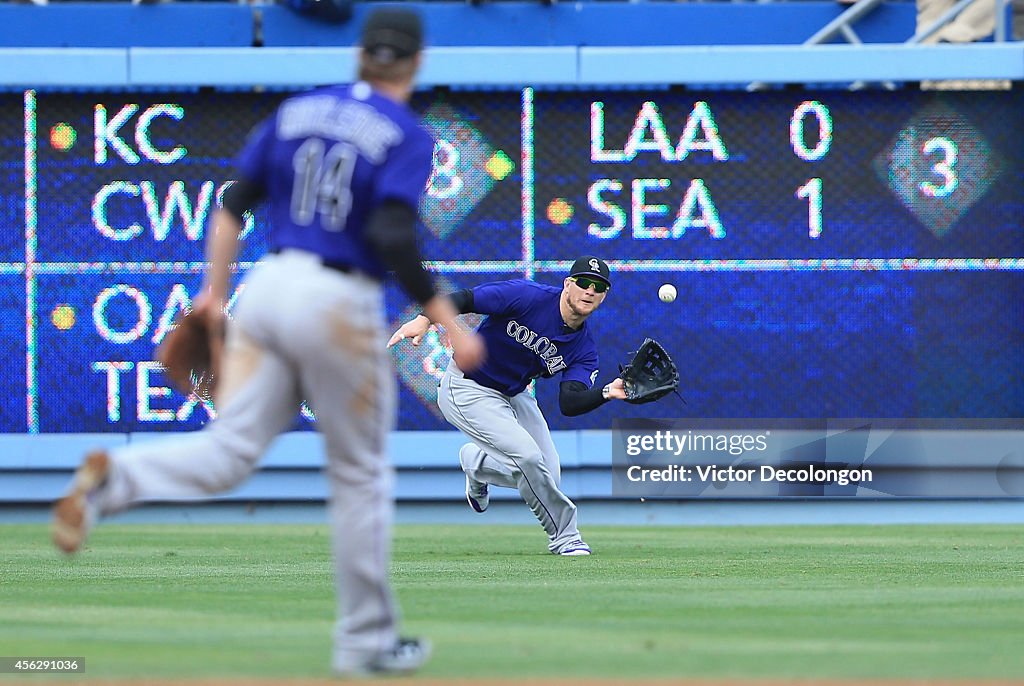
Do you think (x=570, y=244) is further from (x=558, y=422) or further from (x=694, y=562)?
(x=694, y=562)

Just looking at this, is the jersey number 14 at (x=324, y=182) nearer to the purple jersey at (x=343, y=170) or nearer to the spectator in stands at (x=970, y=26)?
the purple jersey at (x=343, y=170)

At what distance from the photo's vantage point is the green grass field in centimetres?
553

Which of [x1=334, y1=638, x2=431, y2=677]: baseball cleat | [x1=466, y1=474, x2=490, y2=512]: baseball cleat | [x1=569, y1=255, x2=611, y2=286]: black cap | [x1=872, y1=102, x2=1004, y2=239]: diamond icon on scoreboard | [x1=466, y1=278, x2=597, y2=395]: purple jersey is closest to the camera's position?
[x1=334, y1=638, x2=431, y2=677]: baseball cleat

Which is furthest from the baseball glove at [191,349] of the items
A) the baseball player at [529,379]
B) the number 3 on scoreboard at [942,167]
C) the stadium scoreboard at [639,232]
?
the number 3 on scoreboard at [942,167]

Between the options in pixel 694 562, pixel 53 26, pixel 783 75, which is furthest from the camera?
pixel 53 26

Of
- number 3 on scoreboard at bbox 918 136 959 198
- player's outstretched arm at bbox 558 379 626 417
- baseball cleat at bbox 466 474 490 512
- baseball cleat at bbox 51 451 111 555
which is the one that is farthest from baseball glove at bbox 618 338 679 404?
baseball cleat at bbox 51 451 111 555

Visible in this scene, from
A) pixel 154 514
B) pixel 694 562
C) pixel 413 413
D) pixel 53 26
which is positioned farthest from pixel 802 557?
pixel 53 26

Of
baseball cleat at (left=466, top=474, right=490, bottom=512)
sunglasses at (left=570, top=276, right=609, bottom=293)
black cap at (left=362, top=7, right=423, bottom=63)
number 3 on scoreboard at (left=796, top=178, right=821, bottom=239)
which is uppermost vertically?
number 3 on scoreboard at (left=796, top=178, right=821, bottom=239)

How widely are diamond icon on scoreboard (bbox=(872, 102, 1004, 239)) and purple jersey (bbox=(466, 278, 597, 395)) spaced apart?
16.1ft

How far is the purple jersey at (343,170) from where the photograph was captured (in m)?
5.32

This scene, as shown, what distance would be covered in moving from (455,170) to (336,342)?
33.7 ft

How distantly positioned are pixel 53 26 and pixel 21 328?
14.4 ft

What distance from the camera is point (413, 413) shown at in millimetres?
15594

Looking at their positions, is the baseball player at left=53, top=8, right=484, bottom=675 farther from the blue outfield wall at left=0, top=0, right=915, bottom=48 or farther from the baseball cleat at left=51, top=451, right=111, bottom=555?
the blue outfield wall at left=0, top=0, right=915, bottom=48
